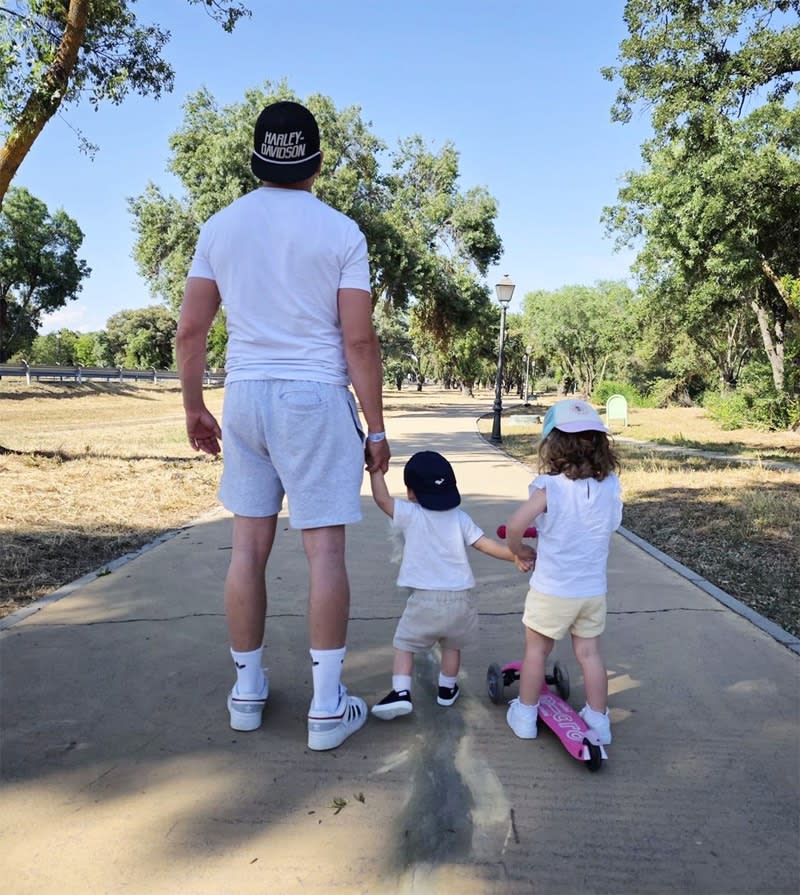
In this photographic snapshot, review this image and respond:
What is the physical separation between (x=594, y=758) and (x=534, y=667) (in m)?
0.38

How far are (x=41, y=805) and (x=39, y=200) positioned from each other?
40993 millimetres

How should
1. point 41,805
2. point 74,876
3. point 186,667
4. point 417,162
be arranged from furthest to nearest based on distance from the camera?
point 417,162 < point 186,667 < point 41,805 < point 74,876

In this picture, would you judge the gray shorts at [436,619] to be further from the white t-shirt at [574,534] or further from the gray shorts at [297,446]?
the gray shorts at [297,446]

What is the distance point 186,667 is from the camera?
3.17 m

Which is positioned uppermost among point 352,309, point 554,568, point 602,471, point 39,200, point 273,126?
point 39,200

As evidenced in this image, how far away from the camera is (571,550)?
2619mm

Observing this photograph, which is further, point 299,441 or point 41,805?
point 299,441

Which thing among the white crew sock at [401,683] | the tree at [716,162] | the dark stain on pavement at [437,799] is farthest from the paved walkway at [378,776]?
the tree at [716,162]

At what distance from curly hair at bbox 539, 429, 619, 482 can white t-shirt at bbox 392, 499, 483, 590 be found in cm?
43

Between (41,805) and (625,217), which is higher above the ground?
(625,217)

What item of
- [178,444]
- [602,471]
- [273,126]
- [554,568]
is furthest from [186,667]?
[178,444]

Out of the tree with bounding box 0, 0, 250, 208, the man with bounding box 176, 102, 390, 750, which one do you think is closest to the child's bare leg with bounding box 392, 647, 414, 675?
the man with bounding box 176, 102, 390, 750

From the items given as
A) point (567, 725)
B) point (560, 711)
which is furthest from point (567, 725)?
point (560, 711)

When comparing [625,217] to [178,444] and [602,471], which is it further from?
[602,471]
